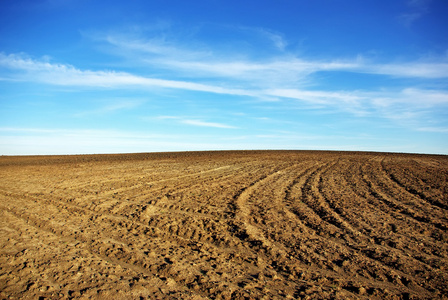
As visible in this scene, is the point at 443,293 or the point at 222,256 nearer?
the point at 443,293

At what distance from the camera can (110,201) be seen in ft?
27.3

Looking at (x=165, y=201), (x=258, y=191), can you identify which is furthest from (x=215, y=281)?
(x=258, y=191)

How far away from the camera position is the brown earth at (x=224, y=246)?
360 centimetres

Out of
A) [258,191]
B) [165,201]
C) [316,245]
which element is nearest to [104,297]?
[316,245]

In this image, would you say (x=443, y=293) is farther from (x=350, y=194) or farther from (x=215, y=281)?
(x=350, y=194)

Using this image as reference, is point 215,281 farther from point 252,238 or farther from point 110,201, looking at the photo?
point 110,201

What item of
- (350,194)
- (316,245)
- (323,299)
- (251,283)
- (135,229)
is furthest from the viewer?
(350,194)

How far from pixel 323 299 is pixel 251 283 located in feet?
2.92

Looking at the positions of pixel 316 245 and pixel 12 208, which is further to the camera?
pixel 12 208

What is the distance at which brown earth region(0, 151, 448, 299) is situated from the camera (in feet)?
11.8

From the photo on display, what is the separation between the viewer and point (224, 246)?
499 centimetres

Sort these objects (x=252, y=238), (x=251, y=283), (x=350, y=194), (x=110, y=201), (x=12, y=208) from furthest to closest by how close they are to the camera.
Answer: (x=350, y=194)
(x=110, y=201)
(x=12, y=208)
(x=252, y=238)
(x=251, y=283)

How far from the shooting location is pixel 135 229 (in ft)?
19.1

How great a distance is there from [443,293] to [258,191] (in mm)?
6556
